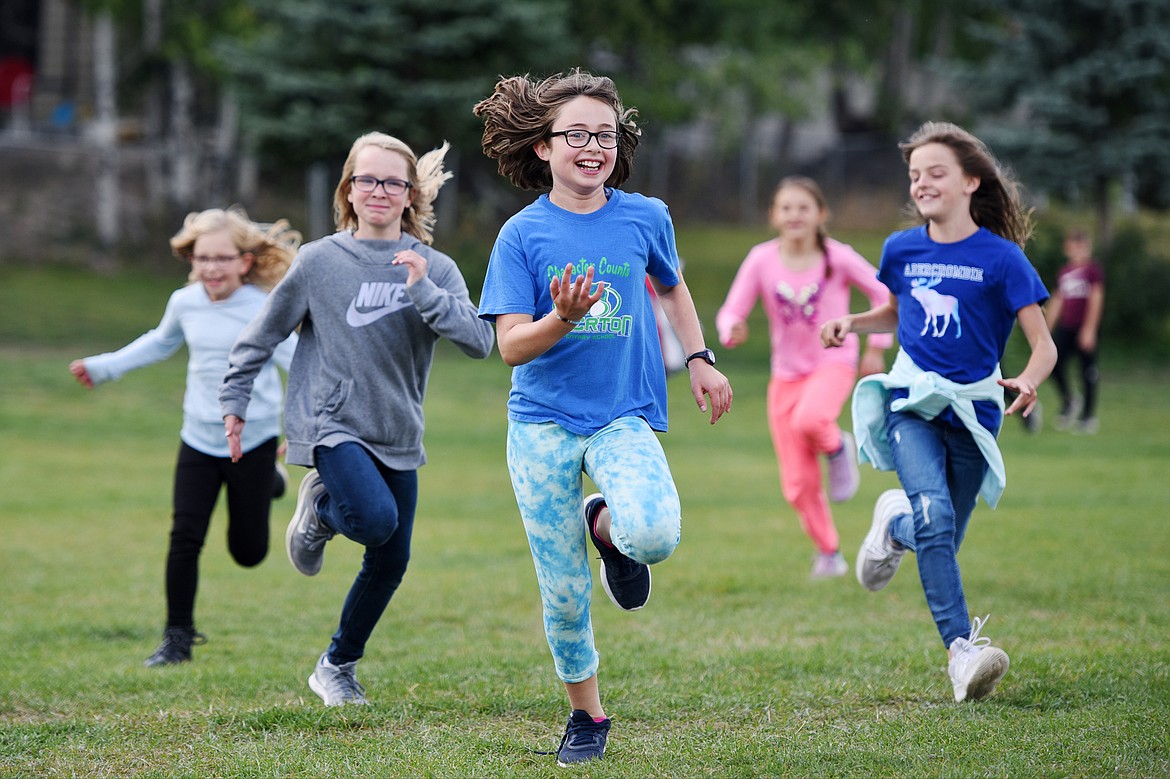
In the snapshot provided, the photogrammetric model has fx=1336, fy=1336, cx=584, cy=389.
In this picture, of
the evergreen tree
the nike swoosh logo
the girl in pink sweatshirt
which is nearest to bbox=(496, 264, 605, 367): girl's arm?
the nike swoosh logo

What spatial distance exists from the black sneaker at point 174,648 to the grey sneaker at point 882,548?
3291mm

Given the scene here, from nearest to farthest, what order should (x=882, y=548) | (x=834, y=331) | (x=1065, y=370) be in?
(x=834, y=331), (x=882, y=548), (x=1065, y=370)

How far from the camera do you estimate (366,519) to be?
17.0ft

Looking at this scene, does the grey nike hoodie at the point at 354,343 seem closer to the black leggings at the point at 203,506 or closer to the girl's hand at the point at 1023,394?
the black leggings at the point at 203,506

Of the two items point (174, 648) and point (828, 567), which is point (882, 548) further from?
point (174, 648)

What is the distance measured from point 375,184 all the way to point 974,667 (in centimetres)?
303

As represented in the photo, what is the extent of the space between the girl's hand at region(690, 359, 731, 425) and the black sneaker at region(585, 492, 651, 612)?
1.64 feet

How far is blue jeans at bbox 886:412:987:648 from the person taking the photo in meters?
5.32

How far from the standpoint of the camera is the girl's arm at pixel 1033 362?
5215 mm

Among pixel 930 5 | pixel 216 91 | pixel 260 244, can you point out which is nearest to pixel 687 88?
pixel 930 5

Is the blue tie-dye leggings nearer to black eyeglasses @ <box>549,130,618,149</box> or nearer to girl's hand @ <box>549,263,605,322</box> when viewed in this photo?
girl's hand @ <box>549,263,605,322</box>

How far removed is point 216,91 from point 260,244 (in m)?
34.2

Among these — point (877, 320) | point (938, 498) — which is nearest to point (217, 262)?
point (877, 320)

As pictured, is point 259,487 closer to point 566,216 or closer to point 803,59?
point 566,216
